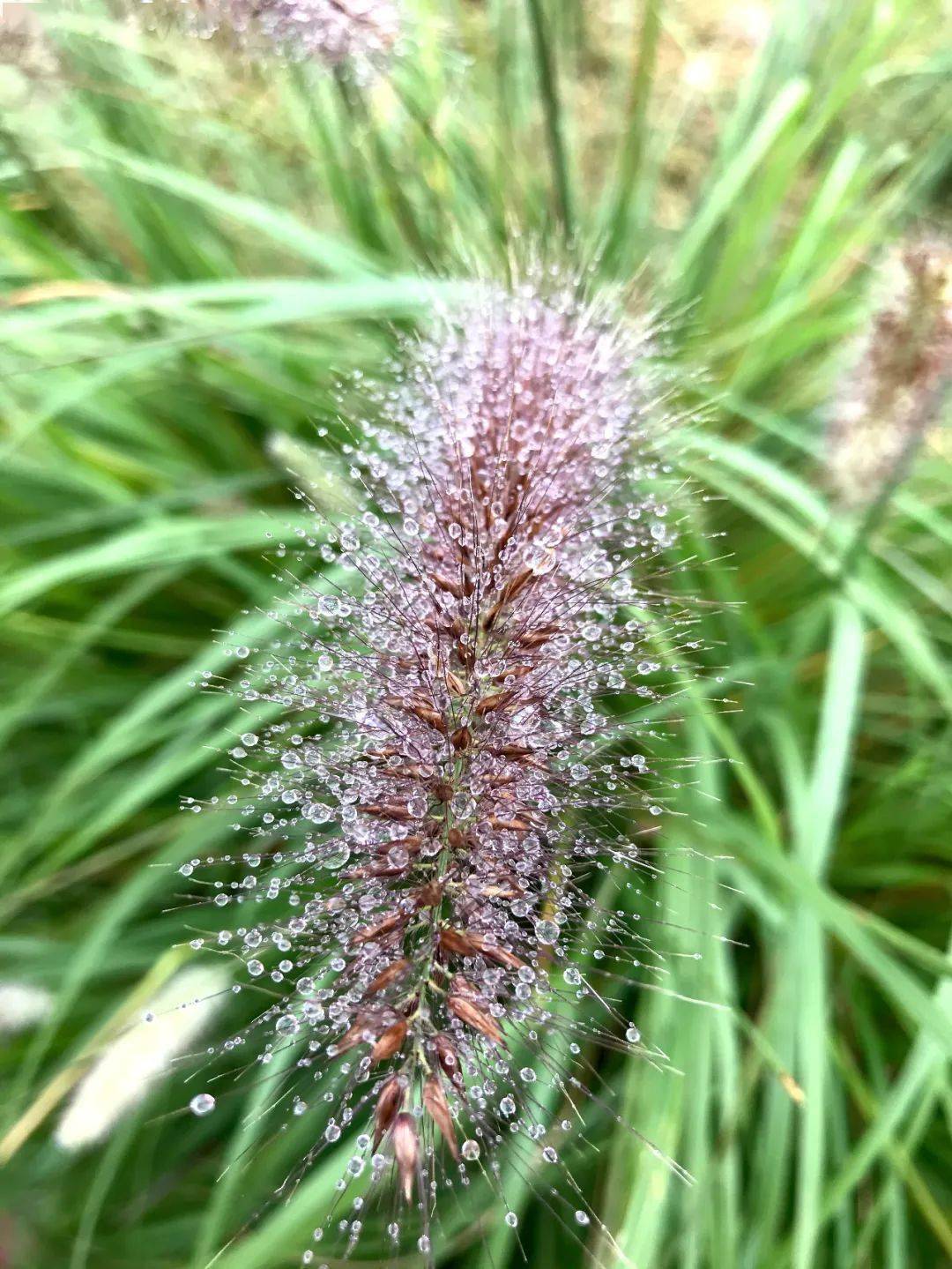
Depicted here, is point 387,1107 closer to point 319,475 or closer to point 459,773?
point 459,773

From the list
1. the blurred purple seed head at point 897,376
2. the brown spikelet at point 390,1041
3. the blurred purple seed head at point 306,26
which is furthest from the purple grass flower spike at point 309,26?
the brown spikelet at point 390,1041

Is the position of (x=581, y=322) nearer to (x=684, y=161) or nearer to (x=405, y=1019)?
(x=405, y=1019)

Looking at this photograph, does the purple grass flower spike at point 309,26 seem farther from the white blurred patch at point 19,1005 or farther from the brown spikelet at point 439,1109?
the white blurred patch at point 19,1005

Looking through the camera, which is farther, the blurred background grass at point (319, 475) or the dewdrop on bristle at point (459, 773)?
the blurred background grass at point (319, 475)

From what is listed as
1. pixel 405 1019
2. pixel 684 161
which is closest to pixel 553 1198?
pixel 405 1019

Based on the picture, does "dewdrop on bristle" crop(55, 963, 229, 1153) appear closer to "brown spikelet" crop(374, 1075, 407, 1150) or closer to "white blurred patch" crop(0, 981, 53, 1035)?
"white blurred patch" crop(0, 981, 53, 1035)

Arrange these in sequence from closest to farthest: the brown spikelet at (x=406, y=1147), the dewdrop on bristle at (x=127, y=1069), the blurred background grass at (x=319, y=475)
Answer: the brown spikelet at (x=406, y=1147), the dewdrop on bristle at (x=127, y=1069), the blurred background grass at (x=319, y=475)

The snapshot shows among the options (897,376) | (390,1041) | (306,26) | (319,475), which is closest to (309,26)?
(306,26)

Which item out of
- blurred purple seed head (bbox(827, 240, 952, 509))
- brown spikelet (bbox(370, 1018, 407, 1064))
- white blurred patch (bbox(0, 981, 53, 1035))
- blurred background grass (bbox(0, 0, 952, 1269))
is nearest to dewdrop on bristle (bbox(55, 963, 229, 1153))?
blurred background grass (bbox(0, 0, 952, 1269))

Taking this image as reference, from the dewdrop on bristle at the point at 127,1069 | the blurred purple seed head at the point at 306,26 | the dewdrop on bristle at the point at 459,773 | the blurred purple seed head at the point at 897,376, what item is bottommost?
the dewdrop on bristle at the point at 127,1069

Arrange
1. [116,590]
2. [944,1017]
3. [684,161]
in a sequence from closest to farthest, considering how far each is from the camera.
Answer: [944,1017], [116,590], [684,161]
